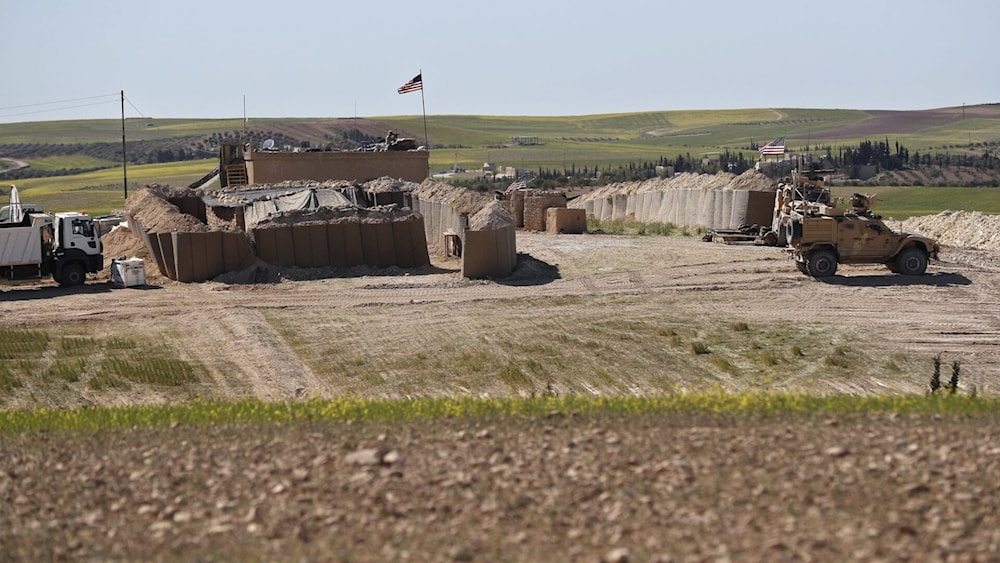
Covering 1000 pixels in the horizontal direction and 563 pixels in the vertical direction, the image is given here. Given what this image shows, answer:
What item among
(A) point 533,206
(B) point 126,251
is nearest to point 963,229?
(A) point 533,206

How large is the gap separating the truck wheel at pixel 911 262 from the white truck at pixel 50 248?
22.0m

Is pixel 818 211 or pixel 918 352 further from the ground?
pixel 818 211

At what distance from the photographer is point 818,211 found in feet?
99.8

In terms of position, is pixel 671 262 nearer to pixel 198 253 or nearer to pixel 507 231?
pixel 507 231

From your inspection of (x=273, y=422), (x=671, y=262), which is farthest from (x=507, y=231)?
(x=273, y=422)

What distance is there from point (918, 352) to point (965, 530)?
1421 cm

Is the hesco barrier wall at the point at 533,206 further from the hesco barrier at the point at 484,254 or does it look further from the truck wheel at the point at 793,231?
the truck wheel at the point at 793,231

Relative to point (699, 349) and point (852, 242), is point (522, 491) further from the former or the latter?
point (852, 242)

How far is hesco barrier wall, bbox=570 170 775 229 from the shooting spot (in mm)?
40781

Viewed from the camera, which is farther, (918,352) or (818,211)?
(818,211)

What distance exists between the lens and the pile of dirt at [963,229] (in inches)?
1494

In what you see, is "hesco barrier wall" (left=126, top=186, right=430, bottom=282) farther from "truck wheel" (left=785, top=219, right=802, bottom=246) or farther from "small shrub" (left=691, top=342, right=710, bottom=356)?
"small shrub" (left=691, top=342, right=710, bottom=356)

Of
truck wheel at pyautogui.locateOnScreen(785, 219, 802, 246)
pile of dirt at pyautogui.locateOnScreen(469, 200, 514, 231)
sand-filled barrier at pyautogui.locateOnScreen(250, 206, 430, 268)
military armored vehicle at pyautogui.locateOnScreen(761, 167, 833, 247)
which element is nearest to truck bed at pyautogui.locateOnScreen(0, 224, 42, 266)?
sand-filled barrier at pyautogui.locateOnScreen(250, 206, 430, 268)

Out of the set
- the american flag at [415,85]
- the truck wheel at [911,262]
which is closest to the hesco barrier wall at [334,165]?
the american flag at [415,85]
